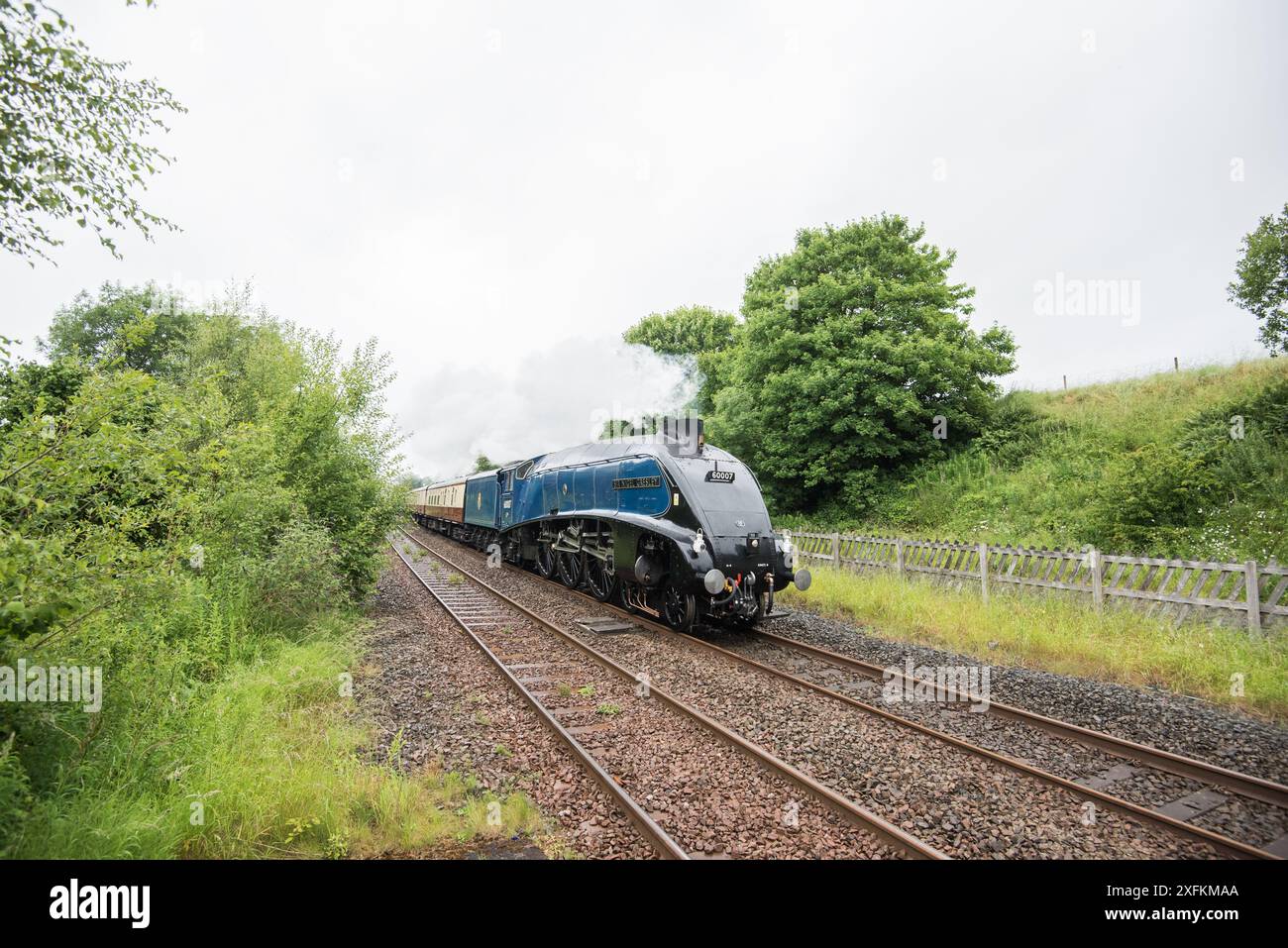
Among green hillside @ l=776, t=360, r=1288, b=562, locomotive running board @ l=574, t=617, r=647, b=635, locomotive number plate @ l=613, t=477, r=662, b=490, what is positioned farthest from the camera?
green hillside @ l=776, t=360, r=1288, b=562

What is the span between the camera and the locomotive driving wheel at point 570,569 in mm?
12562

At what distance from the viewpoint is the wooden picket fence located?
6.67 meters

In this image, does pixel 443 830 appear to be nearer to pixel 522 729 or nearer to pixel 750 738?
pixel 522 729

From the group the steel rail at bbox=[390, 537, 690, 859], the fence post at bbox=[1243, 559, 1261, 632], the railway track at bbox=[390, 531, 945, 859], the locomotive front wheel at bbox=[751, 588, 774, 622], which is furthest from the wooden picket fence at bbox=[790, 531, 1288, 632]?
the steel rail at bbox=[390, 537, 690, 859]

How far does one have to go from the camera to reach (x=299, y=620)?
7.52m

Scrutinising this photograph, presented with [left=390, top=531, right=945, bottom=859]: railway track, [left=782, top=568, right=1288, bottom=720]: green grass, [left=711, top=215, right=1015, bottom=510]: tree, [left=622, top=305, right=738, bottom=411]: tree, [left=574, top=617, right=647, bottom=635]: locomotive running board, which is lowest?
[left=390, top=531, right=945, bottom=859]: railway track

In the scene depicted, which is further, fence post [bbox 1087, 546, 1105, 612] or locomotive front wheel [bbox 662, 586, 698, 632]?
locomotive front wheel [bbox 662, 586, 698, 632]

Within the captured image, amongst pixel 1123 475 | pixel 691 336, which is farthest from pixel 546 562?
pixel 691 336

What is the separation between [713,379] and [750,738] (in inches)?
998

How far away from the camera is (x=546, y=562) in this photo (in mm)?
14320

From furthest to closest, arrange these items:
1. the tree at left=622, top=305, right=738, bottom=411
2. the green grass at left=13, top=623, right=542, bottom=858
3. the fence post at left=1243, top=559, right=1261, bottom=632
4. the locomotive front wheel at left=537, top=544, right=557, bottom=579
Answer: the tree at left=622, top=305, right=738, bottom=411, the locomotive front wheel at left=537, top=544, right=557, bottom=579, the fence post at left=1243, top=559, right=1261, bottom=632, the green grass at left=13, top=623, right=542, bottom=858

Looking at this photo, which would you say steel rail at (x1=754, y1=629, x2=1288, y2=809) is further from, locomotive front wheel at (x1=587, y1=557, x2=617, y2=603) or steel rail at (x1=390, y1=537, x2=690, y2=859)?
locomotive front wheel at (x1=587, y1=557, x2=617, y2=603)

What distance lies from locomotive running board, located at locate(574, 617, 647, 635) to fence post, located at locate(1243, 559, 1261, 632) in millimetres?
7302
